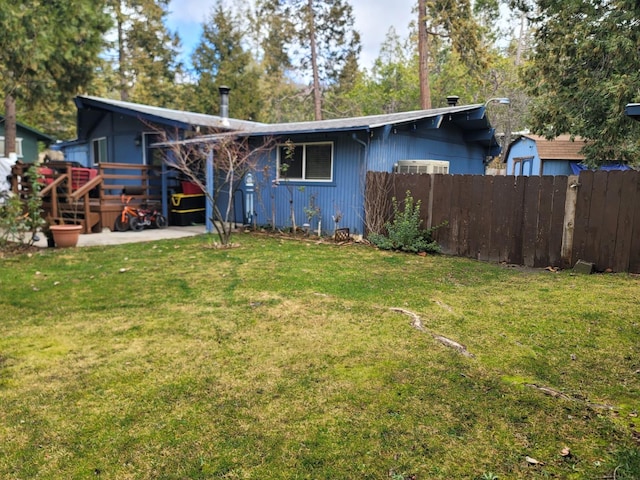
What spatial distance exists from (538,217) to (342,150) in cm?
442

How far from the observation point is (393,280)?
5945 mm

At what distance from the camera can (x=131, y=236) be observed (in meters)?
10.2

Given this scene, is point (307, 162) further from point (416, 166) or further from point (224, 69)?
point (224, 69)

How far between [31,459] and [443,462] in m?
2.01

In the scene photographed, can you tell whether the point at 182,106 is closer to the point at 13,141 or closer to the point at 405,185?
the point at 13,141

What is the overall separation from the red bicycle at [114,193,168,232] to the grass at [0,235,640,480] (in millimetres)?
5422

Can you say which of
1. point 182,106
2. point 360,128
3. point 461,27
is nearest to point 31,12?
point 360,128

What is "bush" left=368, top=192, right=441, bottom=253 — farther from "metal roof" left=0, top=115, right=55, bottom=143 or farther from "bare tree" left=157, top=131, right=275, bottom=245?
"metal roof" left=0, top=115, right=55, bottom=143

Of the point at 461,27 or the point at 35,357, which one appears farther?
the point at 461,27

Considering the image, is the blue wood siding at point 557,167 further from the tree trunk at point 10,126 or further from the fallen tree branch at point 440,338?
the tree trunk at point 10,126

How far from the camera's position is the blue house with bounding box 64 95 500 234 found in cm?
959

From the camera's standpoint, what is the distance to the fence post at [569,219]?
656 cm

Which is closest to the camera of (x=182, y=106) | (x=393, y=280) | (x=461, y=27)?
(x=393, y=280)

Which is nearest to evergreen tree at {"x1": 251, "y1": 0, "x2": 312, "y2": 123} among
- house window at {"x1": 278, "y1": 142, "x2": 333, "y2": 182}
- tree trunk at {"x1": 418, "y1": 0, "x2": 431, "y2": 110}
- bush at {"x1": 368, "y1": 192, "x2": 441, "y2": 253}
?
tree trunk at {"x1": 418, "y1": 0, "x2": 431, "y2": 110}
